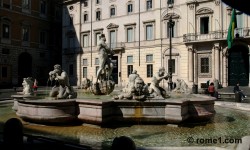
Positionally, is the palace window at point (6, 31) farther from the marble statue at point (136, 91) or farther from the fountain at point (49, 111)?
the marble statue at point (136, 91)

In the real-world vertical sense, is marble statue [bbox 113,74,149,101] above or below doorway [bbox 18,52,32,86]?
below

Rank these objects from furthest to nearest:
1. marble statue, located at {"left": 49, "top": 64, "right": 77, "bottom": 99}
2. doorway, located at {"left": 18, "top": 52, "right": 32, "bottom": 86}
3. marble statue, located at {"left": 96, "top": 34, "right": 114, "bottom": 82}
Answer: doorway, located at {"left": 18, "top": 52, "right": 32, "bottom": 86} → marble statue, located at {"left": 96, "top": 34, "right": 114, "bottom": 82} → marble statue, located at {"left": 49, "top": 64, "right": 77, "bottom": 99}

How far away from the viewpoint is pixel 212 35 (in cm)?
2911

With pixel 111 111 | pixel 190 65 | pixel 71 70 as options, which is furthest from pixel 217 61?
pixel 111 111

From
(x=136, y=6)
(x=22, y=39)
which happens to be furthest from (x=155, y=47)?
(x=22, y=39)

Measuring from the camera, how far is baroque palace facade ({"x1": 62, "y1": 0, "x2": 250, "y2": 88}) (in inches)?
1135

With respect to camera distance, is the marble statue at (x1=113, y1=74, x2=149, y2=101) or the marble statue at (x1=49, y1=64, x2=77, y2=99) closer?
the marble statue at (x1=113, y1=74, x2=149, y2=101)

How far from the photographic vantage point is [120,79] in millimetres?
36625

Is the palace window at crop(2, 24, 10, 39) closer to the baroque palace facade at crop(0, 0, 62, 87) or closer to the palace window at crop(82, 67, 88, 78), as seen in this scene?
the baroque palace facade at crop(0, 0, 62, 87)

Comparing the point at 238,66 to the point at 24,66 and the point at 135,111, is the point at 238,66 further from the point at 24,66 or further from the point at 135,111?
the point at 24,66

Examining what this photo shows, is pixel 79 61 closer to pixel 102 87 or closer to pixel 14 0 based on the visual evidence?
pixel 14 0

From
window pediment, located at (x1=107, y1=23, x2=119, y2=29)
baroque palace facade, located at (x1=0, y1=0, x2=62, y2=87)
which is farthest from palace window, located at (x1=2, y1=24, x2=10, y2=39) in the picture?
window pediment, located at (x1=107, y1=23, x2=119, y2=29)

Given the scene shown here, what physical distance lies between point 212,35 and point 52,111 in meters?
24.4

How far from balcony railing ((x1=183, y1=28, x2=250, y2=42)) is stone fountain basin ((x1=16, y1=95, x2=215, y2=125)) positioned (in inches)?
856
